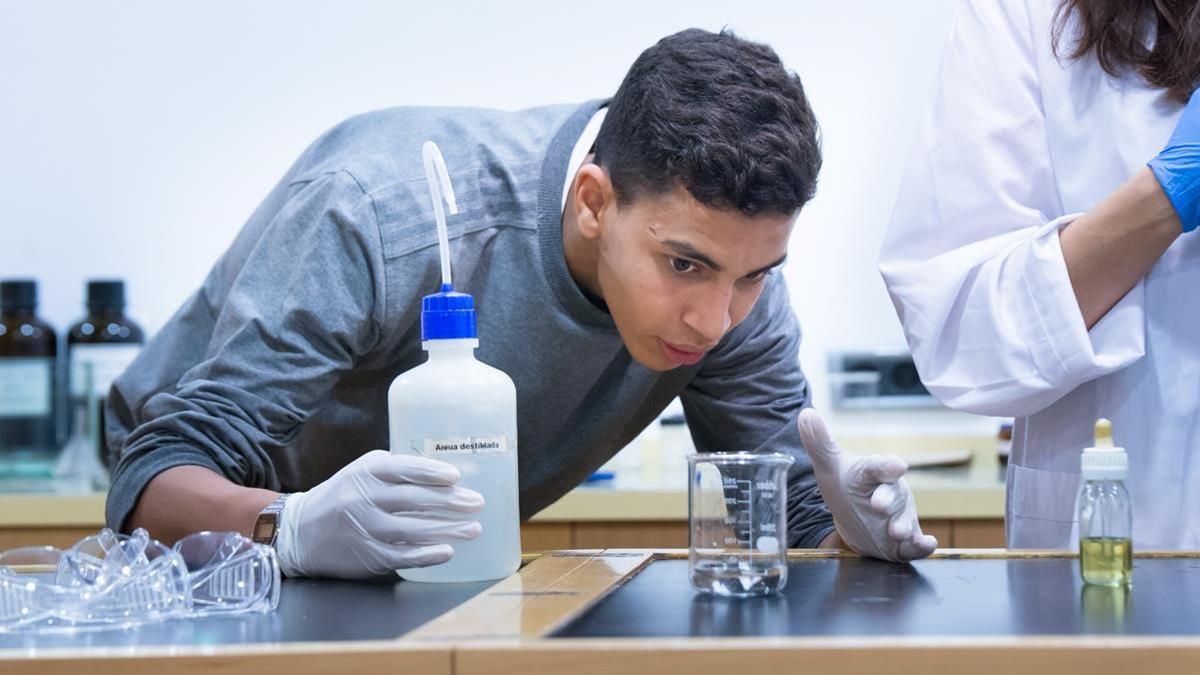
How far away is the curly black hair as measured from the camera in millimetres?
1263

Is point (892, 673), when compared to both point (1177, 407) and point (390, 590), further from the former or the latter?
point (1177, 407)

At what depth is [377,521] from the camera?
105 cm

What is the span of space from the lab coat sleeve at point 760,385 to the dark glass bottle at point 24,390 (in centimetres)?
133

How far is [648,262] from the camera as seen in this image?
1.31m

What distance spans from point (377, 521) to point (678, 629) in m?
0.34

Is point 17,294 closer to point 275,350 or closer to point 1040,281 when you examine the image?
point 275,350

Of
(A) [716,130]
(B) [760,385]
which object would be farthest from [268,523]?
(B) [760,385]

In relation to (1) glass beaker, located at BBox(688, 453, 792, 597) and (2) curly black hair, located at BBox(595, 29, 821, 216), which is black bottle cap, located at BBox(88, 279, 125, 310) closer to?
(2) curly black hair, located at BBox(595, 29, 821, 216)

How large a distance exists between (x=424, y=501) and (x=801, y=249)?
167 cm

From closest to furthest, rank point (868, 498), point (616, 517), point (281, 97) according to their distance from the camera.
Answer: point (868, 498), point (616, 517), point (281, 97)

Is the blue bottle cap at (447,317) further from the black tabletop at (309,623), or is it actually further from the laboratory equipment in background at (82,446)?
the laboratory equipment in background at (82,446)

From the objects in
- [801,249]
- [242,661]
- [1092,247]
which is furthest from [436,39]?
[242,661]

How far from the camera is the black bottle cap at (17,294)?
243cm

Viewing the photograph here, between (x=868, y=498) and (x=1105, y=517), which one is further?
(x=868, y=498)
